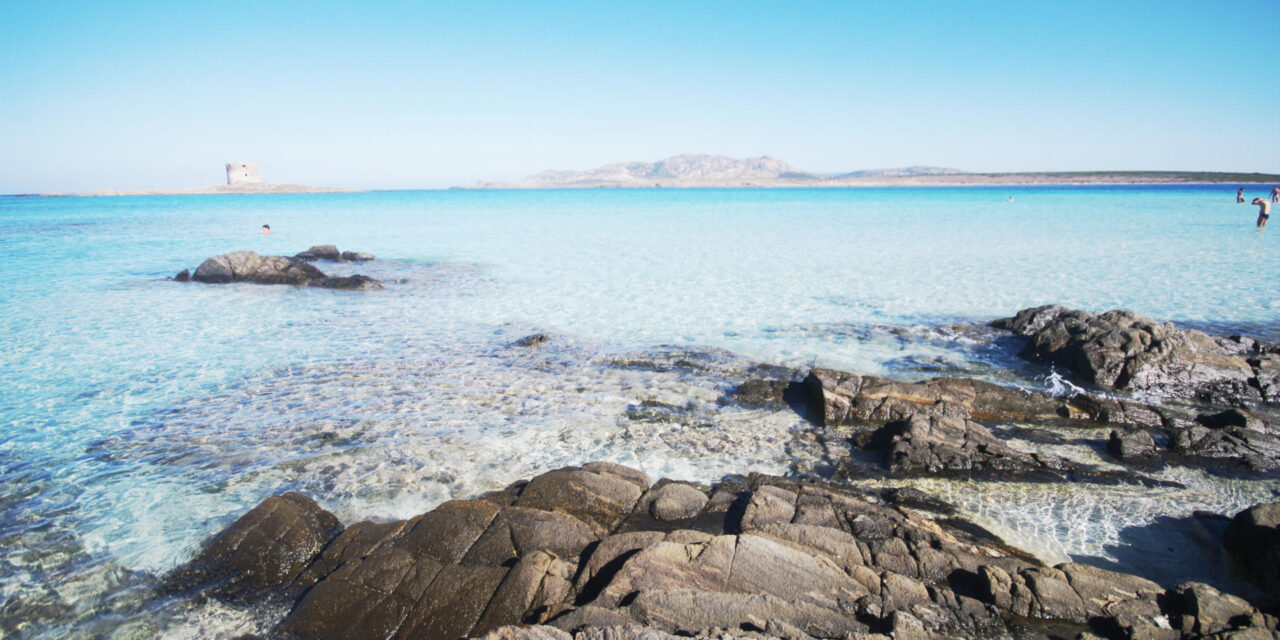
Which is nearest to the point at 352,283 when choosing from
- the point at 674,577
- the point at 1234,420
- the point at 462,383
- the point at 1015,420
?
the point at 462,383

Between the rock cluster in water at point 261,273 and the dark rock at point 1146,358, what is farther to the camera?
the rock cluster in water at point 261,273

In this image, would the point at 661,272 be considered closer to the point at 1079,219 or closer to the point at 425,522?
the point at 425,522

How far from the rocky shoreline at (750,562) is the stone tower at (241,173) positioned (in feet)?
572

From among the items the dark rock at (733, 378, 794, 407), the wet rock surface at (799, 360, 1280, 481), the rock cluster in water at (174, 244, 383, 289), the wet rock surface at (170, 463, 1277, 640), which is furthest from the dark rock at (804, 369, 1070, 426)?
the rock cluster in water at (174, 244, 383, 289)

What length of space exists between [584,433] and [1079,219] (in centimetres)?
4617

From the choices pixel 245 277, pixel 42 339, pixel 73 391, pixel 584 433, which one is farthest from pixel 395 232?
pixel 584 433

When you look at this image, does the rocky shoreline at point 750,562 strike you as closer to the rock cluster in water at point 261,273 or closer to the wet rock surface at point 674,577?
the wet rock surface at point 674,577

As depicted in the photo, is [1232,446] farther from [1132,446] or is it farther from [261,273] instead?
[261,273]

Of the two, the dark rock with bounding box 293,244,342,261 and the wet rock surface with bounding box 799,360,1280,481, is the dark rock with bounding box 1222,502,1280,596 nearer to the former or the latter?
the wet rock surface with bounding box 799,360,1280,481

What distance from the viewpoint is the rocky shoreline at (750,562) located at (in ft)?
13.4

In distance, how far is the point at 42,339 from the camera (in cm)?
1278

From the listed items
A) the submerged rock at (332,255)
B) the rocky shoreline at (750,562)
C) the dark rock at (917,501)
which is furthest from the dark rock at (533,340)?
the submerged rock at (332,255)

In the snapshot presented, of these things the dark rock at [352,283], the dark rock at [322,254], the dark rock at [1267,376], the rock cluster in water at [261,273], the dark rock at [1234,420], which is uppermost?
the dark rock at [322,254]

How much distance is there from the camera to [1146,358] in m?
9.52
